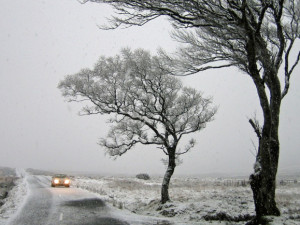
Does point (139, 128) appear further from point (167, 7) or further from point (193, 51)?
point (167, 7)

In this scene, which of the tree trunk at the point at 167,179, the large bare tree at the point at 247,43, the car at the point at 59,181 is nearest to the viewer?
the large bare tree at the point at 247,43

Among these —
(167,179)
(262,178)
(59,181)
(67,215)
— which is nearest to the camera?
(262,178)

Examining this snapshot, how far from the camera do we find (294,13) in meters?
11.4

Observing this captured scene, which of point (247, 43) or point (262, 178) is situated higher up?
point (247, 43)

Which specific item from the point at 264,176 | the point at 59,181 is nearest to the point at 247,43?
the point at 264,176

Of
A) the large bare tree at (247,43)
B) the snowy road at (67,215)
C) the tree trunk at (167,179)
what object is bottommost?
the snowy road at (67,215)

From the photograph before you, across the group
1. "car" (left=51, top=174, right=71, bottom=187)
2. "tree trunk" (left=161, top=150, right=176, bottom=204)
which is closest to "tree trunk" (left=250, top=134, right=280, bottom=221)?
"tree trunk" (left=161, top=150, right=176, bottom=204)

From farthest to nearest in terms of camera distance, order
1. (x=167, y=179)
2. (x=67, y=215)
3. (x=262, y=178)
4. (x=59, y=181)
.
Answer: (x=59, y=181) < (x=167, y=179) < (x=67, y=215) < (x=262, y=178)

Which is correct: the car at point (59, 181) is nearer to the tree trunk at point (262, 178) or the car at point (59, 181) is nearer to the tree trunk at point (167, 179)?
the tree trunk at point (167, 179)

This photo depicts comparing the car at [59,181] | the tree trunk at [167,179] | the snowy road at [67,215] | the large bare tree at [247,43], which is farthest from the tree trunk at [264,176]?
the car at [59,181]

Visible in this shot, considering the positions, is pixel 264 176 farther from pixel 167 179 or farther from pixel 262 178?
pixel 167 179

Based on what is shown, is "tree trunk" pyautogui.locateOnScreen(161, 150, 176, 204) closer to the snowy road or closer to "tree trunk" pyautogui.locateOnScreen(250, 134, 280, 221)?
the snowy road

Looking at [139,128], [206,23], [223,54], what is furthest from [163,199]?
[206,23]

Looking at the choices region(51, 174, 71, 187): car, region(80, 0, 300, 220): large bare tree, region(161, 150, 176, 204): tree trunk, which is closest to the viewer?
region(80, 0, 300, 220): large bare tree
